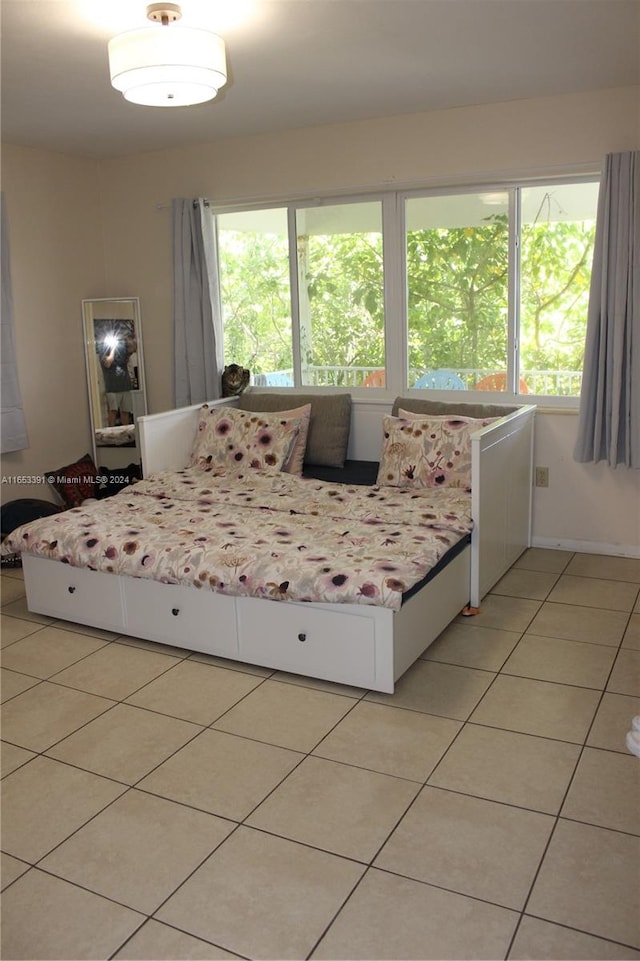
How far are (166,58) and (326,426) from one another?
2185 mm

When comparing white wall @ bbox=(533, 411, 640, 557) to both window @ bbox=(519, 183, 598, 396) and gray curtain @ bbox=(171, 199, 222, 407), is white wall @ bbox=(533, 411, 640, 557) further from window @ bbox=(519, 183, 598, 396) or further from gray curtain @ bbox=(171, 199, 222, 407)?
gray curtain @ bbox=(171, 199, 222, 407)

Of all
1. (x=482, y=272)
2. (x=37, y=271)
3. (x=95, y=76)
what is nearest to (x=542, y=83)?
(x=482, y=272)

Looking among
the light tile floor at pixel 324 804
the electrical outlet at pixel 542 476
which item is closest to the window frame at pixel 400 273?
the electrical outlet at pixel 542 476

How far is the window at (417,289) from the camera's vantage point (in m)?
4.17

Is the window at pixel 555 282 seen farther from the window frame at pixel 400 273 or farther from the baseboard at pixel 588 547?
the baseboard at pixel 588 547

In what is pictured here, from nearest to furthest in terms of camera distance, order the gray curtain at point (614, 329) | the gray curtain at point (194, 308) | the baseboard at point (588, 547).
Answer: the gray curtain at point (614, 329)
the baseboard at point (588, 547)
the gray curtain at point (194, 308)

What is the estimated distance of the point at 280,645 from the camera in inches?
117

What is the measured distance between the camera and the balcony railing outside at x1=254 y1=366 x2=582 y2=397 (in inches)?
167

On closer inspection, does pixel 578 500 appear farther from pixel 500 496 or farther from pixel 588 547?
pixel 500 496

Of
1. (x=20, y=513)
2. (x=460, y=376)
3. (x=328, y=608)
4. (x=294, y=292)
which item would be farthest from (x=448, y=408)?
(x=20, y=513)

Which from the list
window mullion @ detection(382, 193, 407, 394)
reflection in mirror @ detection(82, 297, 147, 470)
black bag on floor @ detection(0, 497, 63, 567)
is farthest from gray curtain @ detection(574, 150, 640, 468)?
black bag on floor @ detection(0, 497, 63, 567)

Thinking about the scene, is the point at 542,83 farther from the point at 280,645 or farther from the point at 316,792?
the point at 316,792

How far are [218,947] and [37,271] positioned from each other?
411 centimetres

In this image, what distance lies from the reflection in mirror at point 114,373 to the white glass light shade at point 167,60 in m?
2.45
